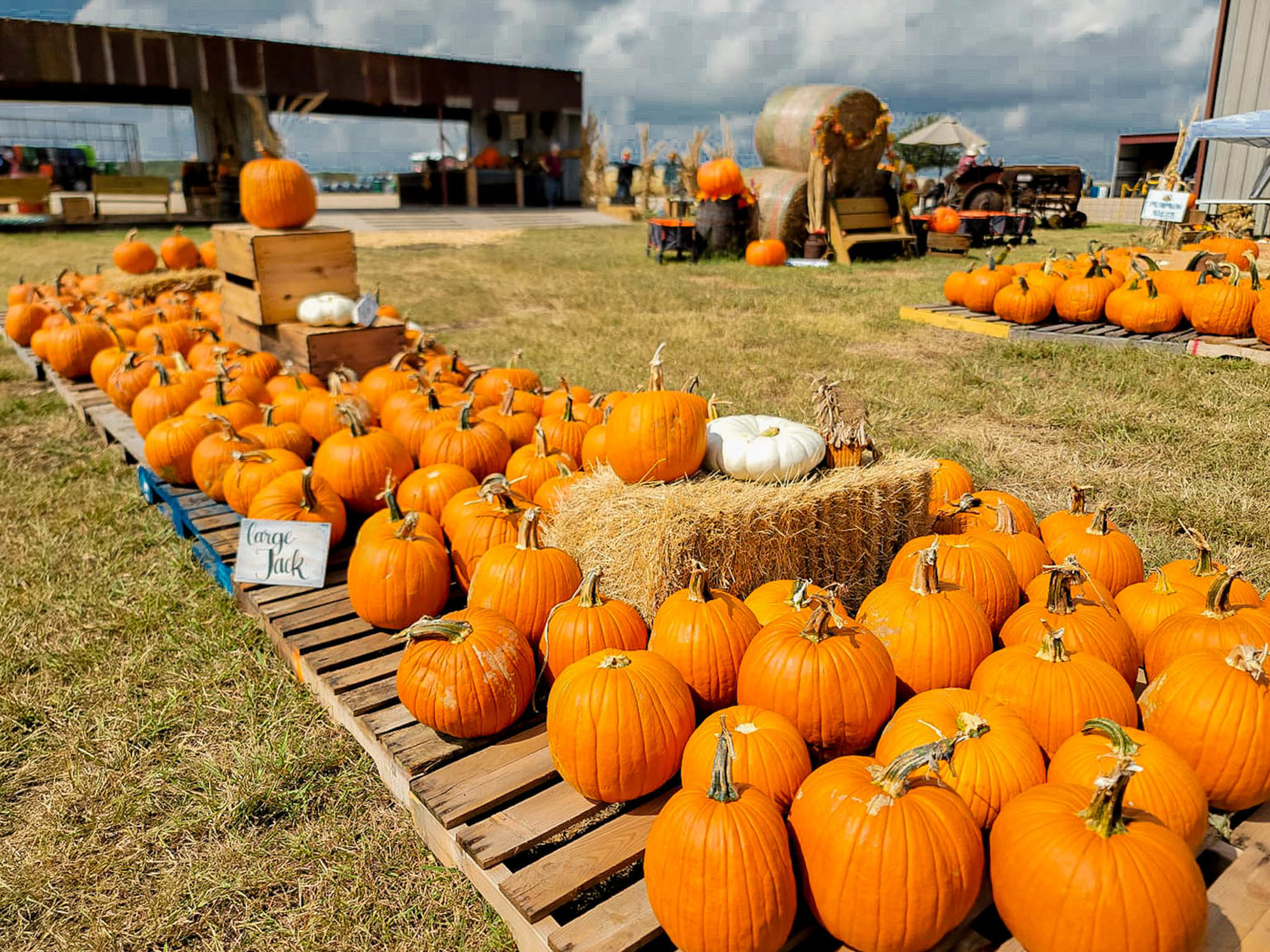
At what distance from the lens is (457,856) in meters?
2.13

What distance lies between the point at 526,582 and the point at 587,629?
328 mm

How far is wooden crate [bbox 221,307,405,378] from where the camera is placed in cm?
540

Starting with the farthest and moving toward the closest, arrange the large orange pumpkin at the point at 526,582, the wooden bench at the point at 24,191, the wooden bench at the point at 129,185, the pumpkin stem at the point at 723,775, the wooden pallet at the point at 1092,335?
the wooden bench at the point at 129,185
the wooden bench at the point at 24,191
the wooden pallet at the point at 1092,335
the large orange pumpkin at the point at 526,582
the pumpkin stem at the point at 723,775

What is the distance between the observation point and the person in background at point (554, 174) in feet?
89.3

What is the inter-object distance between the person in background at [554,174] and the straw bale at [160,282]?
19.9 metres

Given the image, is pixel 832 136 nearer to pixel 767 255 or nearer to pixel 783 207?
pixel 783 207

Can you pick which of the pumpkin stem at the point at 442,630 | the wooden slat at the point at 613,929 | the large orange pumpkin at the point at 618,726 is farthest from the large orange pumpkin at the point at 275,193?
the wooden slat at the point at 613,929

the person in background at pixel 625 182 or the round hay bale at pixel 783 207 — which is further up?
the person in background at pixel 625 182

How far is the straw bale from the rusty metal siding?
509 inches

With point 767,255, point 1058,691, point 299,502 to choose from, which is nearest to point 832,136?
point 767,255

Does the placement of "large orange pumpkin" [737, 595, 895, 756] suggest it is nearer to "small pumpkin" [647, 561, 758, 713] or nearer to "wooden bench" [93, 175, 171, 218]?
"small pumpkin" [647, 561, 758, 713]

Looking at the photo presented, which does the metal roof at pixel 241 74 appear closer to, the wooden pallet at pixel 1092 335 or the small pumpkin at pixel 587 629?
the wooden pallet at pixel 1092 335

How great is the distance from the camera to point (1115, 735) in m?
1.74

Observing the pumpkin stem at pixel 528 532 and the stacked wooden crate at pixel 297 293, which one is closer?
the pumpkin stem at pixel 528 532
